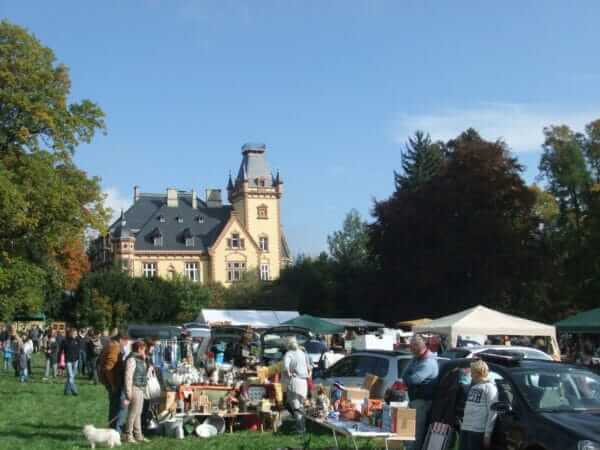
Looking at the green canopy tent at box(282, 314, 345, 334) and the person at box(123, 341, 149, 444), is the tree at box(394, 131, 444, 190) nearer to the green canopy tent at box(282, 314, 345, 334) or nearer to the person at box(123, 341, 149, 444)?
the green canopy tent at box(282, 314, 345, 334)

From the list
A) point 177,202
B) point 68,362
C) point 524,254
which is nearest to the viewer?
point 68,362

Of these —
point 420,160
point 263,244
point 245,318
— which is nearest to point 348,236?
point 263,244

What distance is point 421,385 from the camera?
1094 cm

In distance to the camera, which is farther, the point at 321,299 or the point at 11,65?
the point at 321,299

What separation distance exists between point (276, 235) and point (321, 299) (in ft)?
72.0

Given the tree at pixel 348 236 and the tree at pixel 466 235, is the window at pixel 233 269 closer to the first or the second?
the tree at pixel 348 236

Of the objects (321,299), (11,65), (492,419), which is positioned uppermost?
(11,65)

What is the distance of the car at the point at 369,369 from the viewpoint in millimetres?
15383

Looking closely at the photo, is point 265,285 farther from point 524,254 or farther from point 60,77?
point 60,77

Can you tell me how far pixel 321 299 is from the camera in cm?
7662

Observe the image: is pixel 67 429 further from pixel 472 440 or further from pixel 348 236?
pixel 348 236

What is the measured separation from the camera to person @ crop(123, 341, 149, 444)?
14.0 m

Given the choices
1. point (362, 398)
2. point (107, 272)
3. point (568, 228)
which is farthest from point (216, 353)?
point (107, 272)

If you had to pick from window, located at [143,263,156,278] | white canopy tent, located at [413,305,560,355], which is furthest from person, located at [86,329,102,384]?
window, located at [143,263,156,278]
